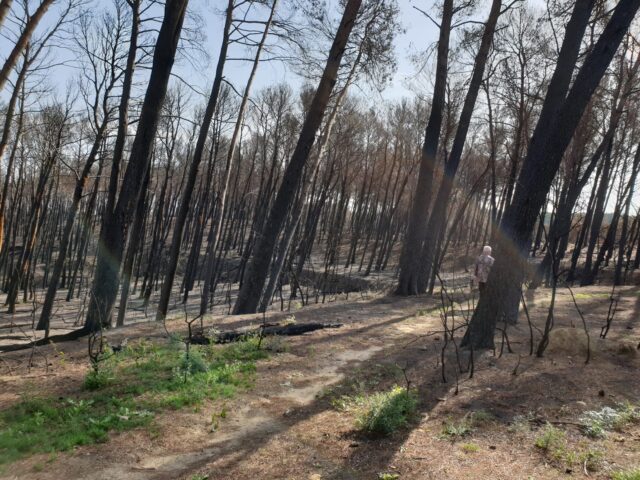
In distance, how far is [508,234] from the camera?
21.0 feet

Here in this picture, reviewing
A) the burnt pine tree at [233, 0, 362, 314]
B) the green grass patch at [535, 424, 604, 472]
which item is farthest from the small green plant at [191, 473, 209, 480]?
the burnt pine tree at [233, 0, 362, 314]

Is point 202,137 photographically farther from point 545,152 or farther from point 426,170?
point 545,152

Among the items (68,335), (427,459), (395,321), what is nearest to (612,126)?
(395,321)

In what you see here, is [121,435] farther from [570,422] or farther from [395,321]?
[395,321]

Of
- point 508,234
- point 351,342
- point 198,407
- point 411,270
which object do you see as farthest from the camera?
point 411,270

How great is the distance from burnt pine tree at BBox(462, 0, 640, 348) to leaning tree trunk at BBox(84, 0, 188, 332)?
5759 mm

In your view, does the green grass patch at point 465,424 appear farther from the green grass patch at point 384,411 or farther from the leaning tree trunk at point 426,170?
the leaning tree trunk at point 426,170

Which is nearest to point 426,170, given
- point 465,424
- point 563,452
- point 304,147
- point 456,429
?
point 304,147

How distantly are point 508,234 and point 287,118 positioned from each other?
19.2 metres

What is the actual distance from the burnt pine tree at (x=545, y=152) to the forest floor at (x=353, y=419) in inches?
29.0

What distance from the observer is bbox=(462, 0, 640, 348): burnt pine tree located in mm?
5840

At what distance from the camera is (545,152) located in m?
Answer: 6.06

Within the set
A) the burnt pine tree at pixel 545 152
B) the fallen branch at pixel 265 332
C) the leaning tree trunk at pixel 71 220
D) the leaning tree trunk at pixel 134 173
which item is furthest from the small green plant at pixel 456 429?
the leaning tree trunk at pixel 71 220

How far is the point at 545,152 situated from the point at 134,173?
20.7ft
